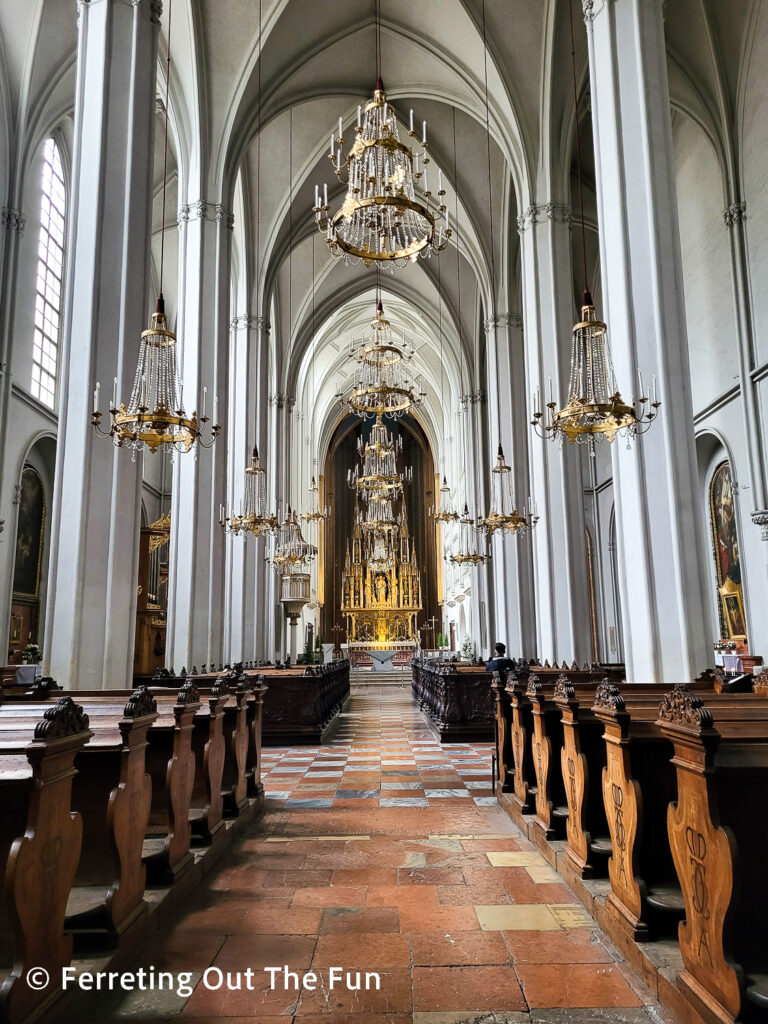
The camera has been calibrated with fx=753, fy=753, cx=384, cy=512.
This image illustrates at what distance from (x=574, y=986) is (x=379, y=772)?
534cm

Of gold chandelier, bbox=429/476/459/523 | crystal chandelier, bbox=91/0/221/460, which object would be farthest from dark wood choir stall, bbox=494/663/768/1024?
gold chandelier, bbox=429/476/459/523

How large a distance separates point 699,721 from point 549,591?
9.68 m

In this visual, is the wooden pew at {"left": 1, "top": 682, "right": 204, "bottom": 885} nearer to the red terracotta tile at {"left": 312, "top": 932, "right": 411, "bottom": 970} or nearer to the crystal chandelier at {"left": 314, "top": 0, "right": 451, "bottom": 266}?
the red terracotta tile at {"left": 312, "top": 932, "right": 411, "bottom": 970}

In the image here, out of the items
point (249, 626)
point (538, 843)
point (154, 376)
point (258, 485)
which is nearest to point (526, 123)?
point (258, 485)

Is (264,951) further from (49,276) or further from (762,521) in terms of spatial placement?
(49,276)

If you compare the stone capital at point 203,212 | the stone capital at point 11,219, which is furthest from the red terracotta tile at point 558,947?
the stone capital at point 11,219

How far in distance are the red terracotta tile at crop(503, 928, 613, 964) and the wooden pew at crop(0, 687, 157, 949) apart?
1.70 m

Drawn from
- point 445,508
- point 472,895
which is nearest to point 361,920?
point 472,895

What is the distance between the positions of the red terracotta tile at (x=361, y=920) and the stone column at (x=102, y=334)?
4456 mm

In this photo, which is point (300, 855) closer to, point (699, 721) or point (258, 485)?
point (699, 721)

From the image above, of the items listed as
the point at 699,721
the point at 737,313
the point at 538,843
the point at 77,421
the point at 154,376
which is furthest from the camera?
the point at 737,313

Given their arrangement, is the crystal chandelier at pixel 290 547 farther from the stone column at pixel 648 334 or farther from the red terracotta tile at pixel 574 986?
the red terracotta tile at pixel 574 986

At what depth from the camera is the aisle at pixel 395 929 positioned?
2809 millimetres

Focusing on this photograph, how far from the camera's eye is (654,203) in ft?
25.4
